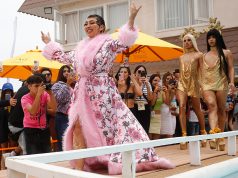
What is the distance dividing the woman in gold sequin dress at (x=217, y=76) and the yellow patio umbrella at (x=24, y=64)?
15.0 ft

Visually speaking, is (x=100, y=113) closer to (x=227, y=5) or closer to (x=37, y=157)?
(x=37, y=157)

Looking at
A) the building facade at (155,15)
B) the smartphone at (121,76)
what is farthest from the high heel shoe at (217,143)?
the building facade at (155,15)

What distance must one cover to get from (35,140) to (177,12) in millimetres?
12409

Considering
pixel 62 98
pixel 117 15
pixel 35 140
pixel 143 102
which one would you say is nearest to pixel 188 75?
pixel 143 102

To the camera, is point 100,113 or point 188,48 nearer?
point 100,113

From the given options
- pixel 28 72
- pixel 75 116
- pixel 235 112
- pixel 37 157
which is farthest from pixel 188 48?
pixel 28 72

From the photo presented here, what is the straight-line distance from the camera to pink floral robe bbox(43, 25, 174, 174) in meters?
4.02

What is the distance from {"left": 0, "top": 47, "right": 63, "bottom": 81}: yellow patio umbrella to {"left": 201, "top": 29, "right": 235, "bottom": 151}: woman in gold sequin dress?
4581mm

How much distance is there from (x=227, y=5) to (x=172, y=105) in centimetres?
796

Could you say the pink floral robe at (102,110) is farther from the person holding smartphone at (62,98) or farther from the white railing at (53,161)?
the person holding smartphone at (62,98)

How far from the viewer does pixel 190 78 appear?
612 cm

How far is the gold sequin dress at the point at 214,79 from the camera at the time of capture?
5879 millimetres

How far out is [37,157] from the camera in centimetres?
194

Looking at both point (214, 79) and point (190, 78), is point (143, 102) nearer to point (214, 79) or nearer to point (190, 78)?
point (190, 78)
